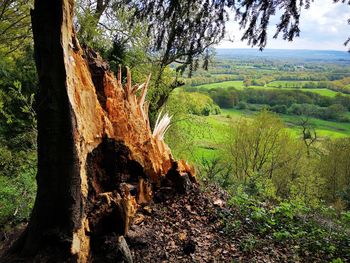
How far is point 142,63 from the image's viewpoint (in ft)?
44.6

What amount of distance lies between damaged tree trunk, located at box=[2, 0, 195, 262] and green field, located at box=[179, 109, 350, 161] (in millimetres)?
9015

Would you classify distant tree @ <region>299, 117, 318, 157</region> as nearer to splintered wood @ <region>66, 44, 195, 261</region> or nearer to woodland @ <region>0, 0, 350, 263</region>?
woodland @ <region>0, 0, 350, 263</region>

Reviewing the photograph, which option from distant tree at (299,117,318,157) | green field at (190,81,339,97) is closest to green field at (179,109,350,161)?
distant tree at (299,117,318,157)

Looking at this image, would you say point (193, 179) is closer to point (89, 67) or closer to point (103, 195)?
point (103, 195)

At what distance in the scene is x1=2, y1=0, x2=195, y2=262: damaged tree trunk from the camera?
123 inches

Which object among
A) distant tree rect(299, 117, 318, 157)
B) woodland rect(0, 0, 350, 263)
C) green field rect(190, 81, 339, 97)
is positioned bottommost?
distant tree rect(299, 117, 318, 157)

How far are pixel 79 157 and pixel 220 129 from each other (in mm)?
24036

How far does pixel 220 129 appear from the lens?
2708 centimetres

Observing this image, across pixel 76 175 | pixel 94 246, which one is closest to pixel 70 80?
pixel 76 175

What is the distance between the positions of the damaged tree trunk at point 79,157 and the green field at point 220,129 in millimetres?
9015

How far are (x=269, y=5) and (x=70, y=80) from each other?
89.6 inches

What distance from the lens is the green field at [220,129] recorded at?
717 inches

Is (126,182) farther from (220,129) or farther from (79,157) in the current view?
(220,129)

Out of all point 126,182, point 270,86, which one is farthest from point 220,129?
point 270,86
